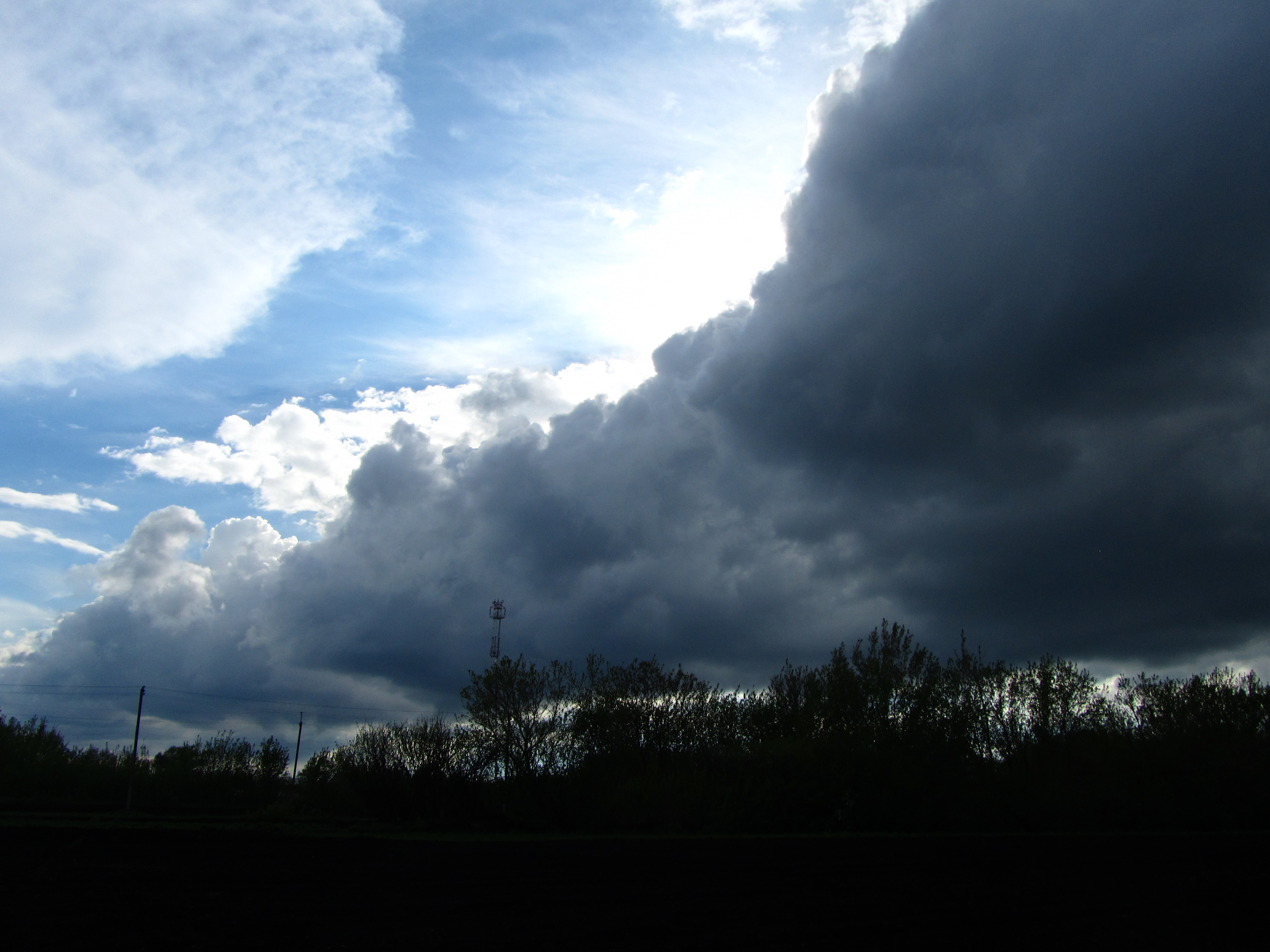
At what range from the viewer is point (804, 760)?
34.9 metres

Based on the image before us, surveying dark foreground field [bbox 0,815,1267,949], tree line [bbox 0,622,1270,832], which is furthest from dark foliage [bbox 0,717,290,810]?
dark foreground field [bbox 0,815,1267,949]

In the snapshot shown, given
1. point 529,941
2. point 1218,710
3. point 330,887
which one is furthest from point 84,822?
point 1218,710

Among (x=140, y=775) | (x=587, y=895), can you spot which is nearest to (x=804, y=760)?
(x=587, y=895)

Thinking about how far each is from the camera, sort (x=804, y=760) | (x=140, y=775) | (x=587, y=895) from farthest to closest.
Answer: (x=140, y=775)
(x=804, y=760)
(x=587, y=895)

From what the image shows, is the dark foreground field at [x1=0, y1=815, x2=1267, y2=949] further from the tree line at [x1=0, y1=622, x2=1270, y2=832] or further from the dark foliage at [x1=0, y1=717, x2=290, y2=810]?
the dark foliage at [x1=0, y1=717, x2=290, y2=810]

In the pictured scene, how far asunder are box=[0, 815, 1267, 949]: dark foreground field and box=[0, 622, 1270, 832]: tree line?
963 centimetres

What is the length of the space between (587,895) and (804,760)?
23628 millimetres

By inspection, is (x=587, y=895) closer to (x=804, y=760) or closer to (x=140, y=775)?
(x=804, y=760)

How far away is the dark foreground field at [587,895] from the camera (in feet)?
32.4

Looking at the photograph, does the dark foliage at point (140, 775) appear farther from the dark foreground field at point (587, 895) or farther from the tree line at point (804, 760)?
the dark foreground field at point (587, 895)

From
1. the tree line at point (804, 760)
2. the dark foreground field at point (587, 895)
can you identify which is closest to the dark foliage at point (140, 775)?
the tree line at point (804, 760)

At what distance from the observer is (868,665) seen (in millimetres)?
46125

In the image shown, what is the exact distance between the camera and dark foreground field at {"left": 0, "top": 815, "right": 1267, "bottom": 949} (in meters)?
9.88

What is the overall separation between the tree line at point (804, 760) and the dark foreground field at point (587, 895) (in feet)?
31.6
